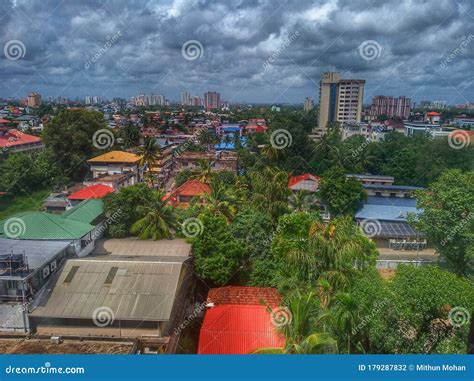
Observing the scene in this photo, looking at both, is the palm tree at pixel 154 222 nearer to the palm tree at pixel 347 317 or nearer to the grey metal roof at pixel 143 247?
the grey metal roof at pixel 143 247

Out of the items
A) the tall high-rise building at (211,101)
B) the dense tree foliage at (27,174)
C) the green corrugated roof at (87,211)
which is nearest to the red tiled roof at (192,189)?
the green corrugated roof at (87,211)

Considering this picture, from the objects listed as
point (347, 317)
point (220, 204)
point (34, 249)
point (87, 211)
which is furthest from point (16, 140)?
point (347, 317)

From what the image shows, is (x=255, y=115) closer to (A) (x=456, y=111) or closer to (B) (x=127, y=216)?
(A) (x=456, y=111)

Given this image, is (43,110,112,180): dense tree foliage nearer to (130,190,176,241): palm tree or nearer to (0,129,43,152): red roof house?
(0,129,43,152): red roof house

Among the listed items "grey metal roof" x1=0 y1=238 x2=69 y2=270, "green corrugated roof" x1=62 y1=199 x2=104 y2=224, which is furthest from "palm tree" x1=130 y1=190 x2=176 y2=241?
"grey metal roof" x1=0 y1=238 x2=69 y2=270

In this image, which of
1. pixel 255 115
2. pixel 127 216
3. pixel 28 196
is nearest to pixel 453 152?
pixel 127 216

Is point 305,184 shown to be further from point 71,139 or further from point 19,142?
point 19,142
